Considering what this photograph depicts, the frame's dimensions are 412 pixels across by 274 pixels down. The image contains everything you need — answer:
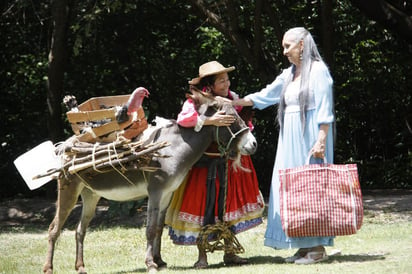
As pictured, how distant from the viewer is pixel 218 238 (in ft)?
24.4

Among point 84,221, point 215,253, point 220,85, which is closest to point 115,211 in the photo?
point 215,253

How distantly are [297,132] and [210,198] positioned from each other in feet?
3.22

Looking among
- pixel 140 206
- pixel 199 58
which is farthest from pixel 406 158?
pixel 140 206

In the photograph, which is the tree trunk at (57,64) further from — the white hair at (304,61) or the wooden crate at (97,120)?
the white hair at (304,61)

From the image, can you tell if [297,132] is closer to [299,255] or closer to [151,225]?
[299,255]

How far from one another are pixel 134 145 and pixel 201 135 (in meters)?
0.59

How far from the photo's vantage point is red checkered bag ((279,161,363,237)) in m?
7.20

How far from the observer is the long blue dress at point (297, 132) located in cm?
723

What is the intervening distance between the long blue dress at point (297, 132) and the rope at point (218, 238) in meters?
0.34

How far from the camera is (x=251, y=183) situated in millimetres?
7758

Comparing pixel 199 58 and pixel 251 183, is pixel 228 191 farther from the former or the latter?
pixel 199 58

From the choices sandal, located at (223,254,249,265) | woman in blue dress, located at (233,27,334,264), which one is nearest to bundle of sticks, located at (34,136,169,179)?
woman in blue dress, located at (233,27,334,264)

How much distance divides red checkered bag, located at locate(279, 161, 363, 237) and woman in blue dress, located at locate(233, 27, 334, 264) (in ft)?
0.52

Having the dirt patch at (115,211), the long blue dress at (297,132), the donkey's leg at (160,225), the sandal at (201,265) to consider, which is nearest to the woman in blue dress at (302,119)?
the long blue dress at (297,132)
